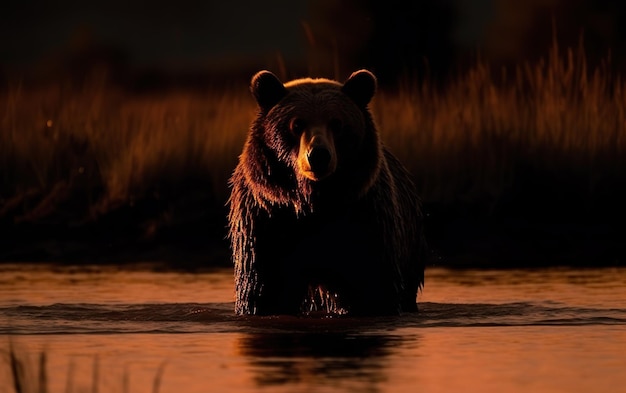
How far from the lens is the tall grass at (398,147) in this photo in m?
15.4

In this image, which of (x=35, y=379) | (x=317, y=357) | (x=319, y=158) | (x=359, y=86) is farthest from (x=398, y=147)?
(x=35, y=379)

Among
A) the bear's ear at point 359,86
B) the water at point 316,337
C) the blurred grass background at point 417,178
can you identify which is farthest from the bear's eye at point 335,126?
the blurred grass background at point 417,178

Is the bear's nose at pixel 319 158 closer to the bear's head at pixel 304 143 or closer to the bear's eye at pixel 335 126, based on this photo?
the bear's head at pixel 304 143

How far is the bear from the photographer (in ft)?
31.6

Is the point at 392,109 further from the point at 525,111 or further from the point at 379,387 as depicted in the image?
the point at 379,387

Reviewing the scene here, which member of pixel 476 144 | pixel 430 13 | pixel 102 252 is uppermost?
pixel 430 13

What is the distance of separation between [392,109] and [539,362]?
9418 mm

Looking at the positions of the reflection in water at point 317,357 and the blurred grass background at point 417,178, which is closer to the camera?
the reflection in water at point 317,357

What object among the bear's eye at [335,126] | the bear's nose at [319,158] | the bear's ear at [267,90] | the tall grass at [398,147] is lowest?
the bear's nose at [319,158]

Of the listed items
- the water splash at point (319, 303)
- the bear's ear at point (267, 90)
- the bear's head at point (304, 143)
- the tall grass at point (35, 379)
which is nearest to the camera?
the tall grass at point (35, 379)

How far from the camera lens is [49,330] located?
9516 millimetres

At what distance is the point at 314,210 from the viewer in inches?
379

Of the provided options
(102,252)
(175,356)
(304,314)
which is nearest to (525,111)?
(102,252)

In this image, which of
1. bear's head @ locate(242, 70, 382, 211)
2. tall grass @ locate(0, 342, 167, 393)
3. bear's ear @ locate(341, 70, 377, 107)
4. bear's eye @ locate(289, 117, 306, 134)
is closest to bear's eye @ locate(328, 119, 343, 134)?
bear's head @ locate(242, 70, 382, 211)
